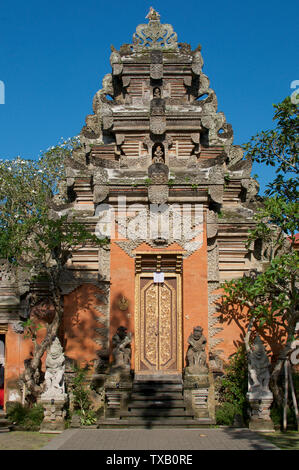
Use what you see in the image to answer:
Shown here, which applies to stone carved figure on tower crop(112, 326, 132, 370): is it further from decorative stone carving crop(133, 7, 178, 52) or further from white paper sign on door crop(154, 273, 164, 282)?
decorative stone carving crop(133, 7, 178, 52)

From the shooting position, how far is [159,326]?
1490 centimetres

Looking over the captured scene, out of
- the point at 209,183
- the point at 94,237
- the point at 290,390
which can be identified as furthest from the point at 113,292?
the point at 290,390

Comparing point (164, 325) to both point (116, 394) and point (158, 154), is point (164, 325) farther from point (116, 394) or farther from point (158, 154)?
point (158, 154)

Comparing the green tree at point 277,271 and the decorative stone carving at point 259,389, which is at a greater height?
the green tree at point 277,271

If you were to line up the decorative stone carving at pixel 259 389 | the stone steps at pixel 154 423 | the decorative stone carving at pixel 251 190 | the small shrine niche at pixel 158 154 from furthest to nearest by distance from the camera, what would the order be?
the decorative stone carving at pixel 251 190, the small shrine niche at pixel 158 154, the decorative stone carving at pixel 259 389, the stone steps at pixel 154 423

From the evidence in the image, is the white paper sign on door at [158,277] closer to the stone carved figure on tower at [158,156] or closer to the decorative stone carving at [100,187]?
the decorative stone carving at [100,187]

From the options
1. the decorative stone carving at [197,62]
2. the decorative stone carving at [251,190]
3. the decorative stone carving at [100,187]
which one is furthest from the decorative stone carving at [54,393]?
the decorative stone carving at [197,62]

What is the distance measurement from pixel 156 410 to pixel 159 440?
88.4 inches

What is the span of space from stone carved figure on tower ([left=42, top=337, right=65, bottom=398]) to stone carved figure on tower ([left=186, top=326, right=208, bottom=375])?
3.05 metres

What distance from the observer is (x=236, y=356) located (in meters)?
14.6

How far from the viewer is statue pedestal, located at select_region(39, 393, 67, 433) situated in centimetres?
1275

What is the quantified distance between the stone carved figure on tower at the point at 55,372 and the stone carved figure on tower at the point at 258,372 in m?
4.45

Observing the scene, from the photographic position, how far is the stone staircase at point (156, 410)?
12.9 metres
